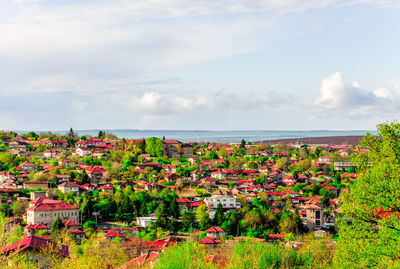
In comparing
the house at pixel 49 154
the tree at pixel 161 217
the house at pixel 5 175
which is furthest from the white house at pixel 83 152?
the tree at pixel 161 217

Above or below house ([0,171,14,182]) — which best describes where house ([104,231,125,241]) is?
below

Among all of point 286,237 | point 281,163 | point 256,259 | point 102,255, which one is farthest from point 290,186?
point 256,259

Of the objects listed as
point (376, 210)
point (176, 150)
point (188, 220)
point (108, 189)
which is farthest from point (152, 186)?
point (376, 210)

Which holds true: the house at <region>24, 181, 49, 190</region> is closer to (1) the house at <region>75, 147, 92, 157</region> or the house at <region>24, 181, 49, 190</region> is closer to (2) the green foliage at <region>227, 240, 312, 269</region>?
(1) the house at <region>75, 147, 92, 157</region>

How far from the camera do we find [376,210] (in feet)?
26.1

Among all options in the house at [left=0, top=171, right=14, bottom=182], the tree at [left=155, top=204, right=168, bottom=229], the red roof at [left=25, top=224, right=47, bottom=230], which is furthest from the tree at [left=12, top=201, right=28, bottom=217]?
the tree at [left=155, top=204, right=168, bottom=229]

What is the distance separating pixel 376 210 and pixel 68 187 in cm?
3481

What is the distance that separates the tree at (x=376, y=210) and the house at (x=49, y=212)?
91.2 ft

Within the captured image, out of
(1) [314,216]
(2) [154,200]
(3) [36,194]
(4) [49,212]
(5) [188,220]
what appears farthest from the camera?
(3) [36,194]

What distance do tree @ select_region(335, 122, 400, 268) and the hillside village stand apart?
8943mm

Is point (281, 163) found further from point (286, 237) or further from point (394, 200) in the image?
point (394, 200)

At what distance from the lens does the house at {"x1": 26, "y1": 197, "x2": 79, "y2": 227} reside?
31844 mm

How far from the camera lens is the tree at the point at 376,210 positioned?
739 cm

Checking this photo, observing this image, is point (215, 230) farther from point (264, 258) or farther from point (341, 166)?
point (341, 166)
